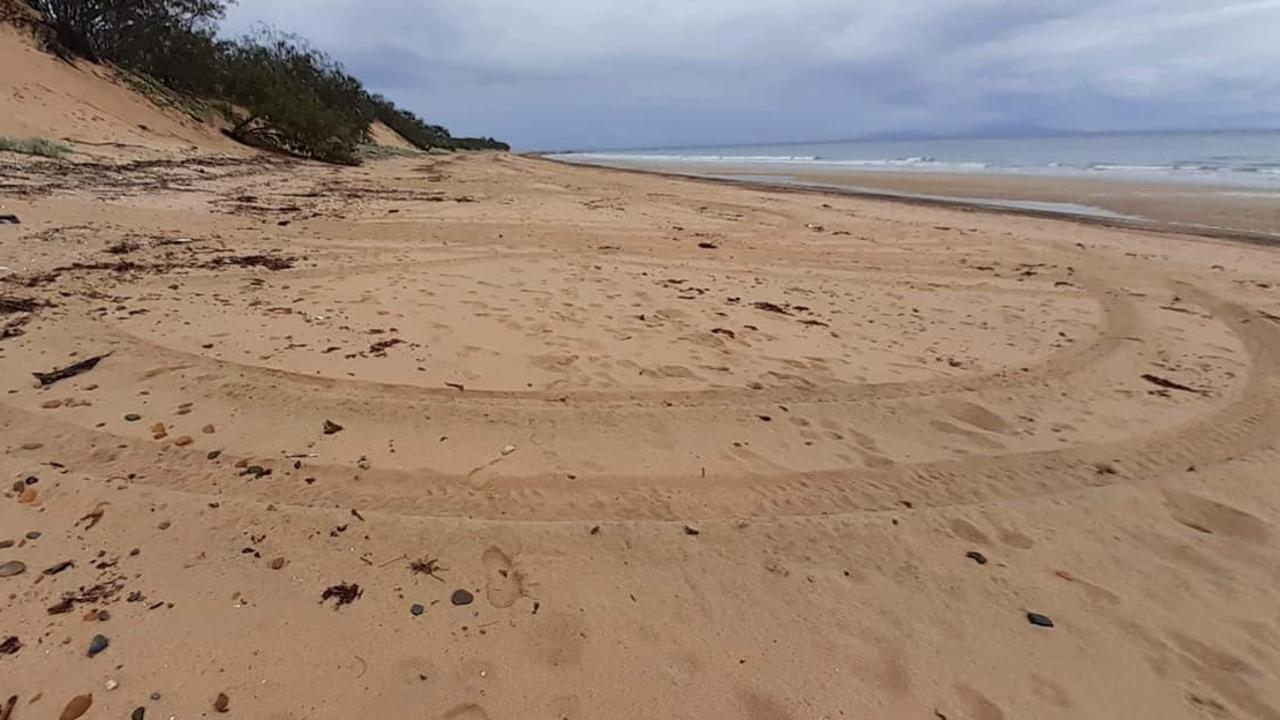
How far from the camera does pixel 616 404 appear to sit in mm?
3881

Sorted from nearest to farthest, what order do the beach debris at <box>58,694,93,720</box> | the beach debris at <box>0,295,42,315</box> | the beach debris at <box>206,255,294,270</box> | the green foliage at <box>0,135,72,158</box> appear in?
the beach debris at <box>58,694,93,720</box>
the beach debris at <box>0,295,42,315</box>
the beach debris at <box>206,255,294,270</box>
the green foliage at <box>0,135,72,158</box>

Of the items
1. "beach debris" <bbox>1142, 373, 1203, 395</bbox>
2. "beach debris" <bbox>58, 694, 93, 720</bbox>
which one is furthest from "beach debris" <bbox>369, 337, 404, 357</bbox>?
"beach debris" <bbox>1142, 373, 1203, 395</bbox>

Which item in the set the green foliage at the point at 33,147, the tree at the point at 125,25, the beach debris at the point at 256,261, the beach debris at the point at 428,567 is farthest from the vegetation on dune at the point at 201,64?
the beach debris at the point at 428,567

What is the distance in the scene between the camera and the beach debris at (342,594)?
88.4 inches

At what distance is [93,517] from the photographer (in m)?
2.52

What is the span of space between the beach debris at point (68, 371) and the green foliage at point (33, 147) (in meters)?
12.0

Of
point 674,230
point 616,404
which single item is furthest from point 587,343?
point 674,230

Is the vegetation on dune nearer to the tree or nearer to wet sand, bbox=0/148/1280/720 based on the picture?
the tree

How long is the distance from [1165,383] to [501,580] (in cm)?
520

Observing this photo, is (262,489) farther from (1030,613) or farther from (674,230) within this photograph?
(674,230)

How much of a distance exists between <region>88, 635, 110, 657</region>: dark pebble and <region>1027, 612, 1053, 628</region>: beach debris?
3212 mm

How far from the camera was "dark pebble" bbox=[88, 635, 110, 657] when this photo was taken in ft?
6.41

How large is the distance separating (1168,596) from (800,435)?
5.69ft

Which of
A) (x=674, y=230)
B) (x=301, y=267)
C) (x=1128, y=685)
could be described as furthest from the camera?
(x=674, y=230)
